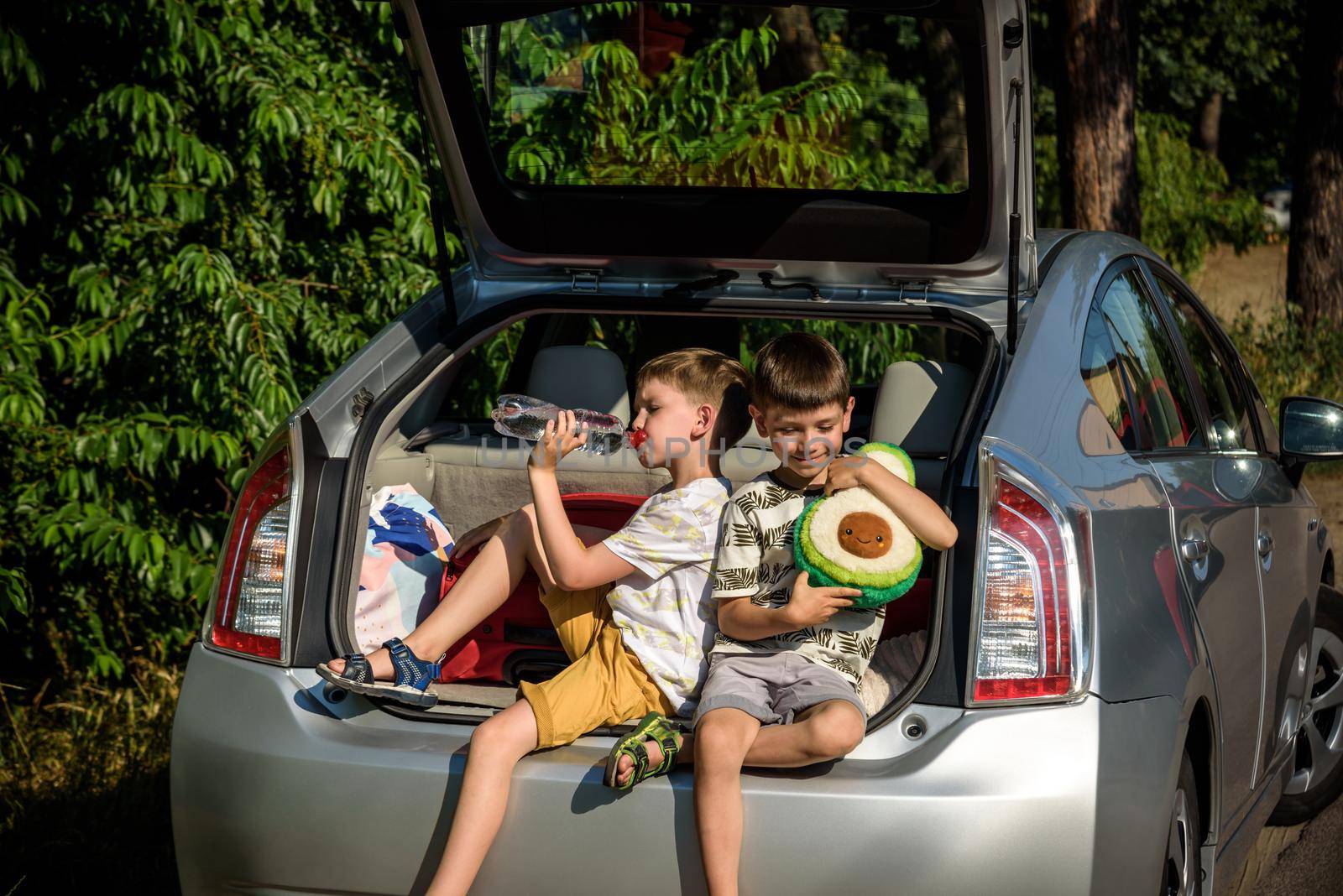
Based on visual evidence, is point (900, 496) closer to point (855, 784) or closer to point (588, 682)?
point (855, 784)

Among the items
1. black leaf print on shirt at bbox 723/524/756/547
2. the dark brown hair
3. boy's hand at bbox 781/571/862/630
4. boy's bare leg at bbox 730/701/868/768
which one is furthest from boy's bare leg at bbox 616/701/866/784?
the dark brown hair

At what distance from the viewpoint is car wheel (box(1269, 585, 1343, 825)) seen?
4129 mm

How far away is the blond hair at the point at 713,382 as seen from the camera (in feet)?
9.59

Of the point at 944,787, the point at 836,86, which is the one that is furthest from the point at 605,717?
the point at 836,86

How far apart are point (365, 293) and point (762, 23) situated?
8.20 feet

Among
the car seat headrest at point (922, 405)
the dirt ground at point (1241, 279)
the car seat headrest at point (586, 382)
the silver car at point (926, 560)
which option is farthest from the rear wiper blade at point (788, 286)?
the dirt ground at point (1241, 279)

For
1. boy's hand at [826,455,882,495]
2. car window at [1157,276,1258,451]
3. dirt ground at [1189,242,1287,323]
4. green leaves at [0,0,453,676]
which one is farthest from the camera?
dirt ground at [1189,242,1287,323]

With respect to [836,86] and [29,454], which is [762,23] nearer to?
[836,86]

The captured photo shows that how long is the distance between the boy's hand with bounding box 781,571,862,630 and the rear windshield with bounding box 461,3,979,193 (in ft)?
3.65

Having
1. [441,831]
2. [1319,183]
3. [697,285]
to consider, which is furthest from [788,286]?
[1319,183]

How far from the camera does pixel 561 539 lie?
273 centimetres

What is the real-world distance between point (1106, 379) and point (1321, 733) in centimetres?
205

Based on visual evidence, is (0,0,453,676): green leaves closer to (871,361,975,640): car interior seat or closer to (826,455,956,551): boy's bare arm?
(871,361,975,640): car interior seat

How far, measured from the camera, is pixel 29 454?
4.95m
